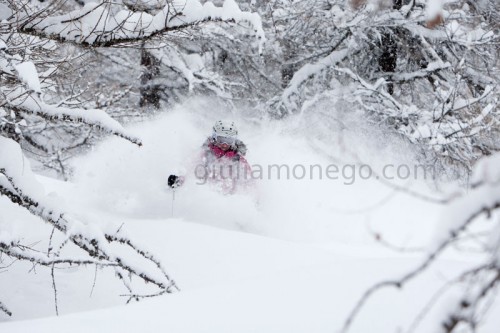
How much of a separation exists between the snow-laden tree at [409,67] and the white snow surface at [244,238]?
86 centimetres

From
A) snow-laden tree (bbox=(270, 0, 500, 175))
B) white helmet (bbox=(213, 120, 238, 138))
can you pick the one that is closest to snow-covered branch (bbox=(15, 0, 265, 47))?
white helmet (bbox=(213, 120, 238, 138))

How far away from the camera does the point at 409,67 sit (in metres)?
12.0

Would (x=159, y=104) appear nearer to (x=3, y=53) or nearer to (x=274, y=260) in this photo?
(x=274, y=260)

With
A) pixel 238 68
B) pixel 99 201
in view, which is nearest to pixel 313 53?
pixel 238 68

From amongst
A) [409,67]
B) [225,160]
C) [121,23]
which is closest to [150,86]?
[225,160]

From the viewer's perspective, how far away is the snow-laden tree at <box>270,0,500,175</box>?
33.3 ft

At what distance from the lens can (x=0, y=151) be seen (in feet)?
14.1

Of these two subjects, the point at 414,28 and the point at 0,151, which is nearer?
the point at 0,151

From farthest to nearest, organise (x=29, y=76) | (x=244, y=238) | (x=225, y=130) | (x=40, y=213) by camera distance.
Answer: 1. (x=225, y=130)
2. (x=244, y=238)
3. (x=40, y=213)
4. (x=29, y=76)

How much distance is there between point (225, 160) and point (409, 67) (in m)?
5.16

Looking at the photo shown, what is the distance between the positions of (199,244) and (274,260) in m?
0.99

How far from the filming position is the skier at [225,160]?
9492 mm

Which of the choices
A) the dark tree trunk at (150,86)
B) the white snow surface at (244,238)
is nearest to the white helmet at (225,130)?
the white snow surface at (244,238)

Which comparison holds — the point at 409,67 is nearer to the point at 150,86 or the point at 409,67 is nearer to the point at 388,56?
the point at 388,56
